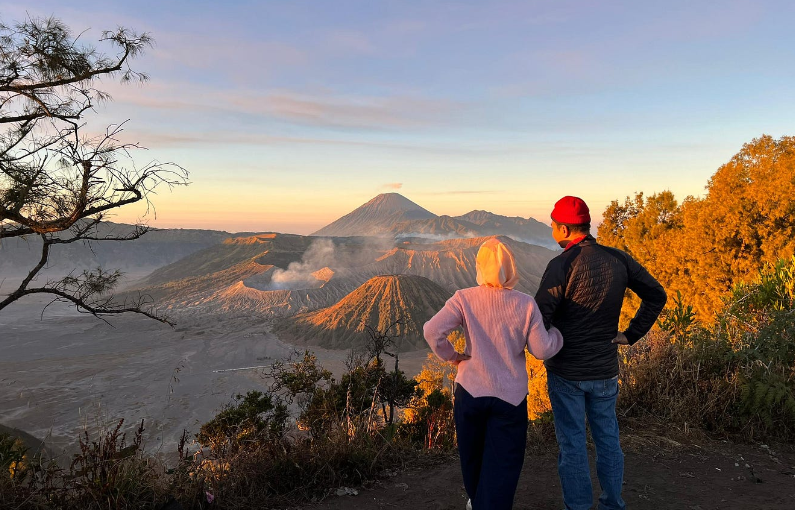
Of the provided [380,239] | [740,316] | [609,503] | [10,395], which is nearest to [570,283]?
[609,503]

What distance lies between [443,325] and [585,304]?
0.91 meters

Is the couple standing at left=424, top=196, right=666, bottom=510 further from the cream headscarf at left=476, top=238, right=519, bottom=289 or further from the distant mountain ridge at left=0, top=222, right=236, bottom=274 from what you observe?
the distant mountain ridge at left=0, top=222, right=236, bottom=274

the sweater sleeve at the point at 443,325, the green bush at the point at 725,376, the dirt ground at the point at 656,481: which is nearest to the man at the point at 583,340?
the sweater sleeve at the point at 443,325

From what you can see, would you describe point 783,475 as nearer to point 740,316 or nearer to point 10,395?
point 740,316

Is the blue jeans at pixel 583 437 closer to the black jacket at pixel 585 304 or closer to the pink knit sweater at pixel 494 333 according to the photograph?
the black jacket at pixel 585 304

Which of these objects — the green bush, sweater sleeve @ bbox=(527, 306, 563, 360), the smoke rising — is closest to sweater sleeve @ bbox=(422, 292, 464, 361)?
sweater sleeve @ bbox=(527, 306, 563, 360)

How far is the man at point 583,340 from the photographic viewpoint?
258cm

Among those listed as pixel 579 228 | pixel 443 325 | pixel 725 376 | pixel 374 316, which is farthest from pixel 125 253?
pixel 579 228

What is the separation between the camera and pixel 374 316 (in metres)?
54.7

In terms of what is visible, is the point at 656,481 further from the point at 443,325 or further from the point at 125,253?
the point at 125,253

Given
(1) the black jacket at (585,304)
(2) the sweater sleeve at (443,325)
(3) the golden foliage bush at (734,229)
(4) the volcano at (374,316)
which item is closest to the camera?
(2) the sweater sleeve at (443,325)

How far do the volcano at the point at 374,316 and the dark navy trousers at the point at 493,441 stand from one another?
46.1m

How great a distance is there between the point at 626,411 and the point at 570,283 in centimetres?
283

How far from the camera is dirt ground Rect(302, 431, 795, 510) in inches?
128
